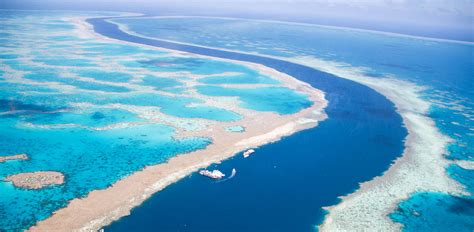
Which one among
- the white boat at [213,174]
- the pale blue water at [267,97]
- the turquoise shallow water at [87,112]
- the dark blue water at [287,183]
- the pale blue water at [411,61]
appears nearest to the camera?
the dark blue water at [287,183]

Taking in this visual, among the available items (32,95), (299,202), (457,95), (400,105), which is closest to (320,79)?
(400,105)

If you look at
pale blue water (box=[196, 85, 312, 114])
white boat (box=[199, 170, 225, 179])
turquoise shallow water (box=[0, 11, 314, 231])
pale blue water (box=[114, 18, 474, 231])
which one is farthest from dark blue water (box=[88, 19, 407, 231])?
pale blue water (box=[114, 18, 474, 231])

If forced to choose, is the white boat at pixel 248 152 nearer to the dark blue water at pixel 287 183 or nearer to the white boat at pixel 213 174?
the dark blue water at pixel 287 183

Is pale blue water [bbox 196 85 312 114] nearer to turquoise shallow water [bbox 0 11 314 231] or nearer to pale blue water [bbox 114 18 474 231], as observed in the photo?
turquoise shallow water [bbox 0 11 314 231]

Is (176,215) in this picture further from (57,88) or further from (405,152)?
(57,88)

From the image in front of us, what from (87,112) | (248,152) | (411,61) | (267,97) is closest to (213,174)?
(248,152)

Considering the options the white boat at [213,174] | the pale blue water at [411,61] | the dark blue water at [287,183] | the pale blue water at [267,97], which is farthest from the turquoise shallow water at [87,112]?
the pale blue water at [411,61]
